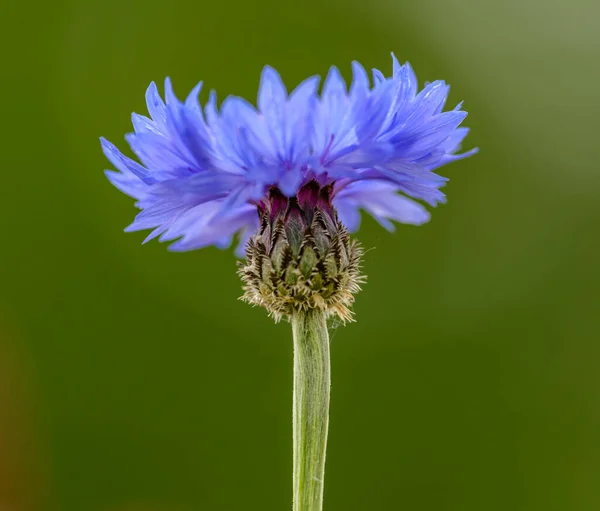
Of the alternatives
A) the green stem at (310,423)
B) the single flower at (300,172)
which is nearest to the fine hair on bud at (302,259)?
the single flower at (300,172)

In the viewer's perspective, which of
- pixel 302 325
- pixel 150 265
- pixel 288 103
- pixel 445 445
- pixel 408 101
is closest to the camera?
pixel 288 103

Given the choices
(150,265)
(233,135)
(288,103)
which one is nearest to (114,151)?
(233,135)

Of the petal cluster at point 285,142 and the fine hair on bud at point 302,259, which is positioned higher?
the petal cluster at point 285,142

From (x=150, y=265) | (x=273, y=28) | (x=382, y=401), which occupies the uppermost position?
(x=273, y=28)

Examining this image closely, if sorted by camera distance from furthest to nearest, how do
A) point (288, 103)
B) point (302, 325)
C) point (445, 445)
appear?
point (445, 445), point (302, 325), point (288, 103)

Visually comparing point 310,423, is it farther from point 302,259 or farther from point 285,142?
point 285,142

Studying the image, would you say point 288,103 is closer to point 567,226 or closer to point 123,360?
point 123,360

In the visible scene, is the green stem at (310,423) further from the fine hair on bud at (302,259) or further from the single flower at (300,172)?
the fine hair on bud at (302,259)
